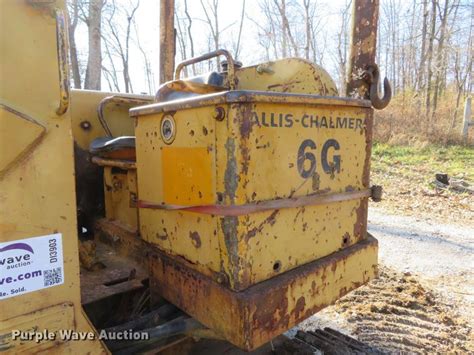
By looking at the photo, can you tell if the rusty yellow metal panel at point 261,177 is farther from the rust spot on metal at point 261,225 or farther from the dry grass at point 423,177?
the dry grass at point 423,177

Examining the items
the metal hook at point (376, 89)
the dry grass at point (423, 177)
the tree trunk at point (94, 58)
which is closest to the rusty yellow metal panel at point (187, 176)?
the metal hook at point (376, 89)

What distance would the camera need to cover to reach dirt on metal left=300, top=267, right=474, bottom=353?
9.15 ft

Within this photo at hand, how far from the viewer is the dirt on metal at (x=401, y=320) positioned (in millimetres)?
2789

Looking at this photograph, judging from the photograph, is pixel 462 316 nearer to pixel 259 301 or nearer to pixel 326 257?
pixel 326 257

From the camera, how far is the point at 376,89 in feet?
7.57

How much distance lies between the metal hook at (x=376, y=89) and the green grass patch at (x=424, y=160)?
7817mm

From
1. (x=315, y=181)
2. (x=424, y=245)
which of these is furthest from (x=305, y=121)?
(x=424, y=245)

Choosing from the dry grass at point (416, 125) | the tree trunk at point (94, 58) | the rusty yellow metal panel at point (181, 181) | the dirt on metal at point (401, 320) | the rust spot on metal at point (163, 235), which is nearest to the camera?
the rusty yellow metal panel at point (181, 181)

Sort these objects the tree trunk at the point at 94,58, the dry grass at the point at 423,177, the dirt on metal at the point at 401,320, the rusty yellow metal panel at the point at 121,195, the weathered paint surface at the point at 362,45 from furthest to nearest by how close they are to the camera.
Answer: the tree trunk at the point at 94,58
the dry grass at the point at 423,177
the dirt on metal at the point at 401,320
the weathered paint surface at the point at 362,45
the rusty yellow metal panel at the point at 121,195

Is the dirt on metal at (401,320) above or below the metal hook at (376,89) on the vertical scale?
below

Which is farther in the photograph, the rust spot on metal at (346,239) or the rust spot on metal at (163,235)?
the rust spot on metal at (346,239)

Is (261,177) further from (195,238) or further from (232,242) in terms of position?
(195,238)

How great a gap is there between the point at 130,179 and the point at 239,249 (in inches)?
40.1

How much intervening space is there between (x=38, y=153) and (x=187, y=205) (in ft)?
2.09
